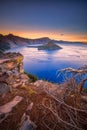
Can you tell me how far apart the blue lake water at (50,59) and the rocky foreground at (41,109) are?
102 inches

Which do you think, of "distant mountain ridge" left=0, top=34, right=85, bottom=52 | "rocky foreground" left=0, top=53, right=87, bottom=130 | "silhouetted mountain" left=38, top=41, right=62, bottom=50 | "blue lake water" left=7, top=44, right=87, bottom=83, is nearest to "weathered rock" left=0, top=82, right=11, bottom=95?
"rocky foreground" left=0, top=53, right=87, bottom=130

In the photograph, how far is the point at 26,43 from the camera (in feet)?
18.2

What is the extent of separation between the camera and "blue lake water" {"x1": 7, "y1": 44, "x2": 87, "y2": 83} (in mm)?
5242

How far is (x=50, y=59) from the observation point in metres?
5.73

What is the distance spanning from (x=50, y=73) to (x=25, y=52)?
4.30 feet

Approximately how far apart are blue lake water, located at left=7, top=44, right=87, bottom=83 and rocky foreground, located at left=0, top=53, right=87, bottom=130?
258 centimetres

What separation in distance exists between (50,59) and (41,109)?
147 inches

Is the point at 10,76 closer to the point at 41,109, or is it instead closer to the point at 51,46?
the point at 41,109

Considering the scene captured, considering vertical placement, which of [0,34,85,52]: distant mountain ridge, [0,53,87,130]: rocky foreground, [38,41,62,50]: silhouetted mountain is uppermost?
[0,34,85,52]: distant mountain ridge

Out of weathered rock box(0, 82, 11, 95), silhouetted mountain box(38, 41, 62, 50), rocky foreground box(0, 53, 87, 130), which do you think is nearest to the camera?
rocky foreground box(0, 53, 87, 130)

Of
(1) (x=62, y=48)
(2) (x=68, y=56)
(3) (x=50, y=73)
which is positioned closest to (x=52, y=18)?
(1) (x=62, y=48)

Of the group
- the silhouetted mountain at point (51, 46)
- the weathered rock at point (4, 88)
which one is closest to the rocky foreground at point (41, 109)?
the weathered rock at point (4, 88)

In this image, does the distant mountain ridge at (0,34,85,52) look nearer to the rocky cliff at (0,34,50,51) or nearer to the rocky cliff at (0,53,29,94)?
the rocky cliff at (0,34,50,51)

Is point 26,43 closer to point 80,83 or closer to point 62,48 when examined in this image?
point 62,48
